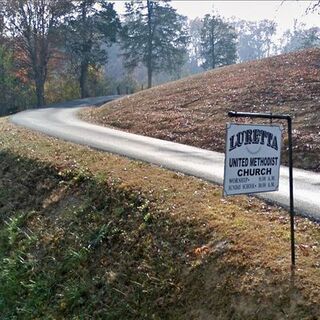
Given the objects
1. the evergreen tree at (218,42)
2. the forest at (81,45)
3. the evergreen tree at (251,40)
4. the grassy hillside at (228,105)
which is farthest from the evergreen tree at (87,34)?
the evergreen tree at (251,40)

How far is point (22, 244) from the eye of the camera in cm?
720

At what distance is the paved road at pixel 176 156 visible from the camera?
23.3 feet

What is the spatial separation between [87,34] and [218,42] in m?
22.6

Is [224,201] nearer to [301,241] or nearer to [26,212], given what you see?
[301,241]

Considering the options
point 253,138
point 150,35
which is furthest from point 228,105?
point 150,35

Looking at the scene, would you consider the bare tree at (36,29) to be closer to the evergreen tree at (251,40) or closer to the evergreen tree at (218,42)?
the evergreen tree at (218,42)

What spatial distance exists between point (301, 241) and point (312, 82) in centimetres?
1365

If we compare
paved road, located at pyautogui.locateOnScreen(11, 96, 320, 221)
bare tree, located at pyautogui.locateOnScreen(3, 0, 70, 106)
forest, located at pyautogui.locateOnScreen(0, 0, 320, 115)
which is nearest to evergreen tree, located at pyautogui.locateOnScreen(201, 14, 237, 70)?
forest, located at pyautogui.locateOnScreen(0, 0, 320, 115)

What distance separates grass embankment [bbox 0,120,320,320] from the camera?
4.36 m

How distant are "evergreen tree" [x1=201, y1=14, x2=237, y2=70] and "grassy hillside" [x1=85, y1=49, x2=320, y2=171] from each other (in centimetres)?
3443

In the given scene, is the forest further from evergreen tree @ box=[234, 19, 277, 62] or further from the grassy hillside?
evergreen tree @ box=[234, 19, 277, 62]

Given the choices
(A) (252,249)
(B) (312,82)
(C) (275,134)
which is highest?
(B) (312,82)

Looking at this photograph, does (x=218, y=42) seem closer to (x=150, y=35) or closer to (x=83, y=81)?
(x=150, y=35)

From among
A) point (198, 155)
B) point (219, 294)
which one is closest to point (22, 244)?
point (219, 294)
